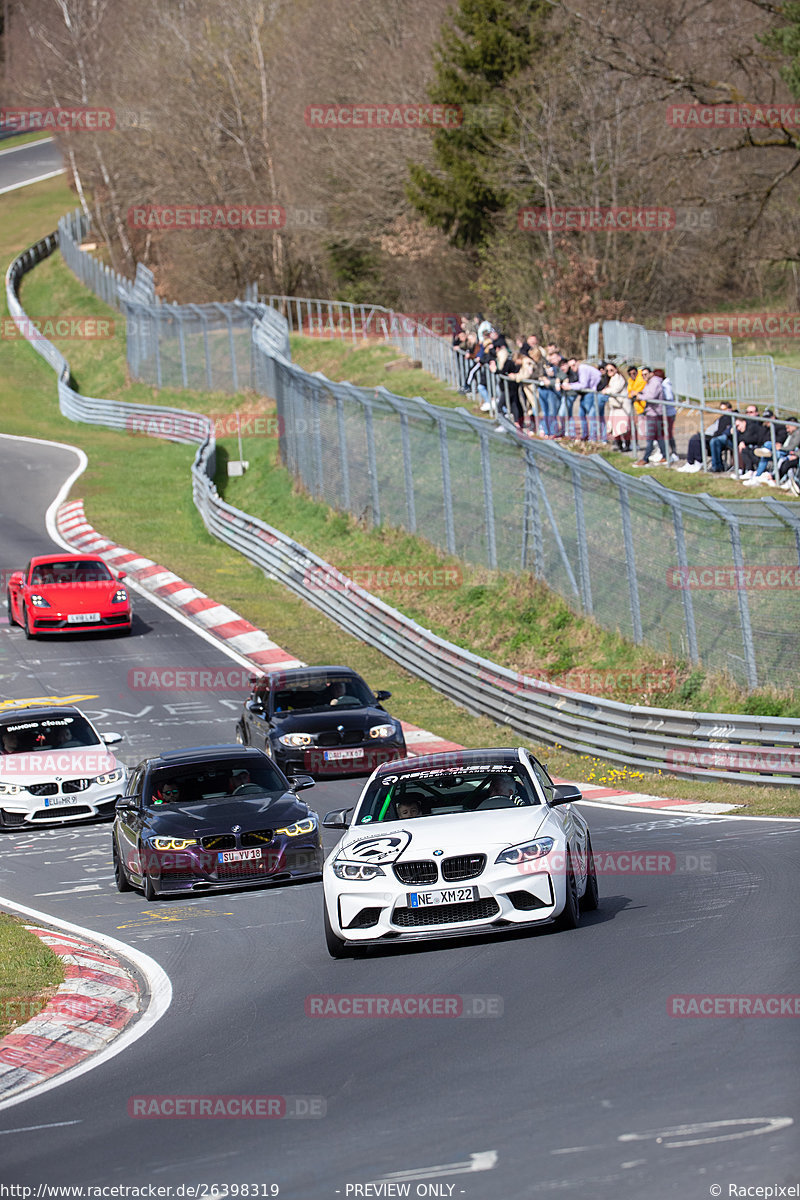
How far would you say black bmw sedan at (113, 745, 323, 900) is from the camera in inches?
569

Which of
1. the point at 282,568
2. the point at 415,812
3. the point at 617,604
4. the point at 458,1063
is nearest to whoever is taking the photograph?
the point at 458,1063

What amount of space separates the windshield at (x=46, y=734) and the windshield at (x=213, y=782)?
216 inches

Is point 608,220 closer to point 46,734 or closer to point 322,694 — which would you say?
point 322,694

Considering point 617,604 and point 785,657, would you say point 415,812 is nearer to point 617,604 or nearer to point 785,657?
point 785,657

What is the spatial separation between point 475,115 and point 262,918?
40.3m

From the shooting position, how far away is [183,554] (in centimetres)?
3894

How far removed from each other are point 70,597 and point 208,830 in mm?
17599

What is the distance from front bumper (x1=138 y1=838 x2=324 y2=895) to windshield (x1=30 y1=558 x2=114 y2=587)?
17.7 meters

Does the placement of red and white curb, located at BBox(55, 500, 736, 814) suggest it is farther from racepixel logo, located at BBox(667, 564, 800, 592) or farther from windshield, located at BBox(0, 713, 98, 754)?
windshield, located at BBox(0, 713, 98, 754)

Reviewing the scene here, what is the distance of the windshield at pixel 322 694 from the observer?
22406 millimetres

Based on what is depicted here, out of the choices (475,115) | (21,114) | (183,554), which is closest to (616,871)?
(183,554)

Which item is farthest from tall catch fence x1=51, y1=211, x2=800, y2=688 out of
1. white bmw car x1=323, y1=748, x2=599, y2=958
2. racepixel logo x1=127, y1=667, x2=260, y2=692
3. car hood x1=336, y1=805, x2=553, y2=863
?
white bmw car x1=323, y1=748, x2=599, y2=958

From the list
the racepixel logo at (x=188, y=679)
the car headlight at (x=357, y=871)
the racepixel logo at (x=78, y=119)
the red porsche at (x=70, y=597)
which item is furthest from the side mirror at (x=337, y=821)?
the racepixel logo at (x=78, y=119)

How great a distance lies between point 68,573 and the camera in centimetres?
3173
